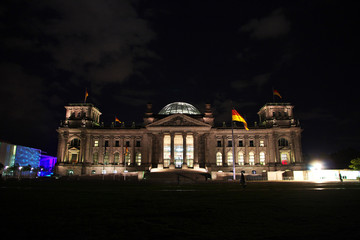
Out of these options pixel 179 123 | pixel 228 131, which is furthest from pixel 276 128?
pixel 179 123

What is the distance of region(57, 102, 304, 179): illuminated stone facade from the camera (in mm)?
77438

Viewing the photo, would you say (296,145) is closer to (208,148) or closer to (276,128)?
(276,128)

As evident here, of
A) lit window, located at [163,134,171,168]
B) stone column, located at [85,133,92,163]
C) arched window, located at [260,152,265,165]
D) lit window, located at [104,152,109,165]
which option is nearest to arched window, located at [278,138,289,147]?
arched window, located at [260,152,265,165]

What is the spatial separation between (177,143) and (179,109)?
46.2 ft

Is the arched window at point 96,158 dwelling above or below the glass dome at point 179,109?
below

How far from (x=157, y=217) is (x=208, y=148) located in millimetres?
72433

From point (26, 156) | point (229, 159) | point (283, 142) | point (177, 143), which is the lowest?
point (229, 159)

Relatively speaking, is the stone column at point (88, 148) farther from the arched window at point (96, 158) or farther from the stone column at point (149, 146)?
the stone column at point (149, 146)

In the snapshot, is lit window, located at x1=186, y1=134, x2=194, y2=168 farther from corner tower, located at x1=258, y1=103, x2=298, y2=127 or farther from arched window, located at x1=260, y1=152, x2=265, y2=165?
corner tower, located at x1=258, y1=103, x2=298, y2=127

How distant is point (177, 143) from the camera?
83.6m

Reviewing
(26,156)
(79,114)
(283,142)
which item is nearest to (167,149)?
(79,114)

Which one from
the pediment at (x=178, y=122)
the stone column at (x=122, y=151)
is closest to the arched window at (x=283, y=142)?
the pediment at (x=178, y=122)

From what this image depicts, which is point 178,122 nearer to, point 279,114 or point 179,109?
point 179,109

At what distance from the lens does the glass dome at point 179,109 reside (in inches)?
3590
